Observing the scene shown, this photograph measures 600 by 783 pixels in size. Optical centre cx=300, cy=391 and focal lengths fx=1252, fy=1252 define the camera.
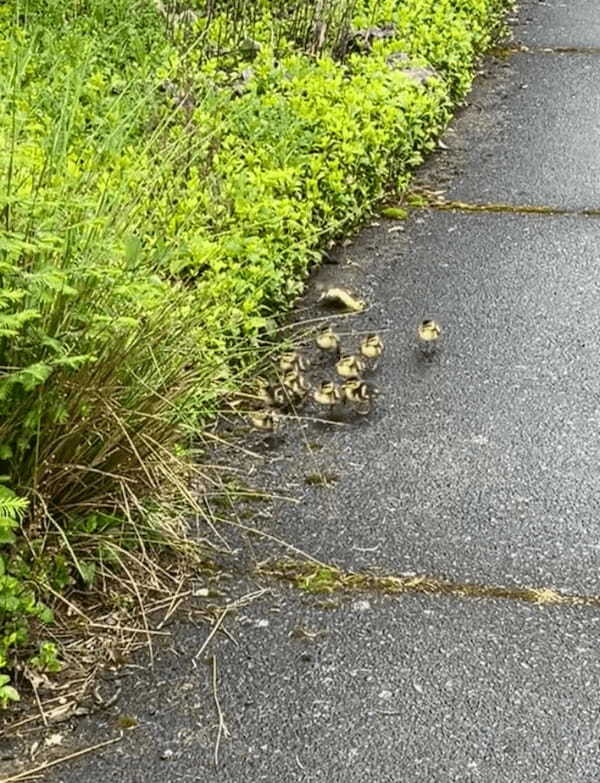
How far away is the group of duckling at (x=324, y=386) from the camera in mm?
3812

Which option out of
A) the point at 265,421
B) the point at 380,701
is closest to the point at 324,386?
the point at 265,421

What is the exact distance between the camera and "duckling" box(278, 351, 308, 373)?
12.9 feet

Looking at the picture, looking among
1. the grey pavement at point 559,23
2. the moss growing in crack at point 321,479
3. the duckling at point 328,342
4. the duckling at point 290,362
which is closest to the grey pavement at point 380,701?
the moss growing in crack at point 321,479

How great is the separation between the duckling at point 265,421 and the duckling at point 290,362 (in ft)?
0.69

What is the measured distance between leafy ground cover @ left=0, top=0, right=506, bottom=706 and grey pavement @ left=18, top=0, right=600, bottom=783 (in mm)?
245

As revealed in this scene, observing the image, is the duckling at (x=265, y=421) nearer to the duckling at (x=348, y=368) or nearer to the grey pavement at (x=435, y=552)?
the grey pavement at (x=435, y=552)

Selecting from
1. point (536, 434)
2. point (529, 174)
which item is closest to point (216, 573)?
point (536, 434)

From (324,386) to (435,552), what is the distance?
32.4 inches

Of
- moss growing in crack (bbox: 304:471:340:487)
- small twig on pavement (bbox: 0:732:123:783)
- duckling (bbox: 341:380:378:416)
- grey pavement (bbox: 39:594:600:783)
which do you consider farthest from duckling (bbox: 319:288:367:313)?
small twig on pavement (bbox: 0:732:123:783)

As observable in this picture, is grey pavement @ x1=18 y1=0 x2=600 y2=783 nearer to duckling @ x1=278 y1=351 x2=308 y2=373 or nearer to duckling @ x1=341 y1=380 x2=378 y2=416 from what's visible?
duckling @ x1=341 y1=380 x2=378 y2=416

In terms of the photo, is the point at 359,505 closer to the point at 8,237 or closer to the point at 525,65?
the point at 8,237

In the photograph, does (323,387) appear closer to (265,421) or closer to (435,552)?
(265,421)

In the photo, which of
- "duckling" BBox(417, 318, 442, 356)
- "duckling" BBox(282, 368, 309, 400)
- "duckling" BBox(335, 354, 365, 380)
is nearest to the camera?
"duckling" BBox(282, 368, 309, 400)

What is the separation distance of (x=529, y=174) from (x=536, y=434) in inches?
92.7
